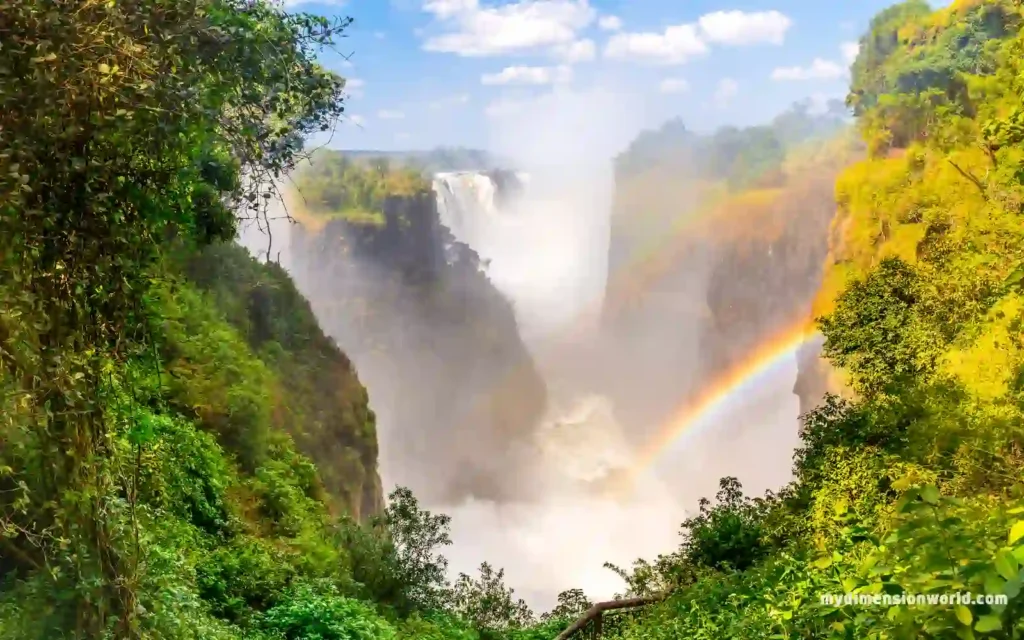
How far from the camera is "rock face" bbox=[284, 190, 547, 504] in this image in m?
49.2

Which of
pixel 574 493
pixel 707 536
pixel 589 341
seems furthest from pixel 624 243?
pixel 707 536

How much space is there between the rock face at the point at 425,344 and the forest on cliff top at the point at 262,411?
33040 millimetres

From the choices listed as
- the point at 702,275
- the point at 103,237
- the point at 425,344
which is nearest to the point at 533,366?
the point at 425,344

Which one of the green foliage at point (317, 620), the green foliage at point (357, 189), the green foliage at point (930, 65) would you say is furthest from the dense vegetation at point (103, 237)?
the green foliage at point (357, 189)

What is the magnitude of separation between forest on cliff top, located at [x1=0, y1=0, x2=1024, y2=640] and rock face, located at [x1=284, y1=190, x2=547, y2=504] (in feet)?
108

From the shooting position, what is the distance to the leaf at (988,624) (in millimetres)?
1324

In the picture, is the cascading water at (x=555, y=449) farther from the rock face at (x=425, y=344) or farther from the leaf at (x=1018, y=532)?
the leaf at (x=1018, y=532)

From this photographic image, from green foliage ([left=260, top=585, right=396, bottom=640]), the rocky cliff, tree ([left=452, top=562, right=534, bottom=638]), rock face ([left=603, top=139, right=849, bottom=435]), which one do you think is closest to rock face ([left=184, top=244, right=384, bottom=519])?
tree ([left=452, top=562, right=534, bottom=638])

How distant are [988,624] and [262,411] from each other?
11.6 m

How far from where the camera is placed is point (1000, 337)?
8242 mm

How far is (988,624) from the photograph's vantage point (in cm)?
133

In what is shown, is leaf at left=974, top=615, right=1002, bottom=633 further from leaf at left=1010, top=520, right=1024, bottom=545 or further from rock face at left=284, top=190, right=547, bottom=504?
rock face at left=284, top=190, right=547, bottom=504

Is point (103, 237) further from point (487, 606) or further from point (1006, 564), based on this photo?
point (487, 606)

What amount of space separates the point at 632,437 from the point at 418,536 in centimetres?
5557
